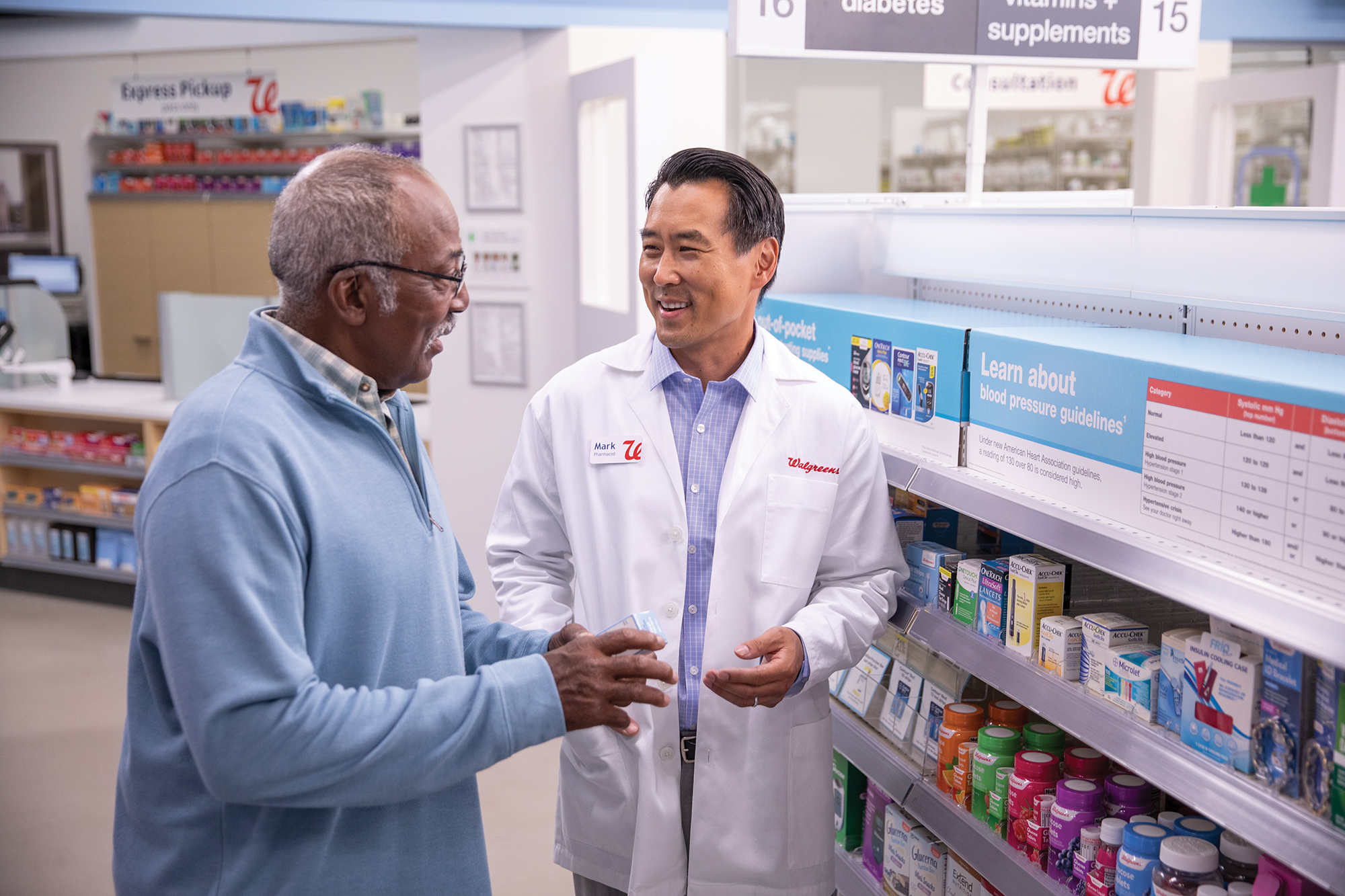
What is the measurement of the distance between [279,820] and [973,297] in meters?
2.03

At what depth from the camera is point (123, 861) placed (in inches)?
57.2

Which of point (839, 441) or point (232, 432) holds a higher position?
point (232, 432)

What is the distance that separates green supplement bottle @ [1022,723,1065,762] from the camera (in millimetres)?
2166

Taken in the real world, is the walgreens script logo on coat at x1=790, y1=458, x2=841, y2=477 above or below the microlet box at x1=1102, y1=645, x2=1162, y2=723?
above

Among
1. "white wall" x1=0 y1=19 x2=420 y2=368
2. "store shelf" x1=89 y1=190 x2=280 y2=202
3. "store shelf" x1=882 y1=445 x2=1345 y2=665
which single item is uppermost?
"white wall" x1=0 y1=19 x2=420 y2=368

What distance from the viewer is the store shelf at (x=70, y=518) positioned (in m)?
6.55

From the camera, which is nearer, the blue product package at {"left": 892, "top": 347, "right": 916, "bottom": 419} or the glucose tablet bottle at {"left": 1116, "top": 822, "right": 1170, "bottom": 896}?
the glucose tablet bottle at {"left": 1116, "top": 822, "right": 1170, "bottom": 896}

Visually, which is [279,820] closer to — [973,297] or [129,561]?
[973,297]

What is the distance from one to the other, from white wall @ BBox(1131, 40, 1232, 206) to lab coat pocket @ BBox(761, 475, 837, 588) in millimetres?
5754

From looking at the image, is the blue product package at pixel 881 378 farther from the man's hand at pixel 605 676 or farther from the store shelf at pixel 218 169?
the store shelf at pixel 218 169

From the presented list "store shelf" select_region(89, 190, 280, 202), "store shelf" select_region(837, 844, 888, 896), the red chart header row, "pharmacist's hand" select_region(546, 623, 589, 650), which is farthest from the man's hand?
"store shelf" select_region(89, 190, 280, 202)

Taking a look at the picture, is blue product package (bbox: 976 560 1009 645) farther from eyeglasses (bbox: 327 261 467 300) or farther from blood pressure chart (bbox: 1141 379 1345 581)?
eyeglasses (bbox: 327 261 467 300)

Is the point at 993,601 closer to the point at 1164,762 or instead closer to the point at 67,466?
the point at 1164,762

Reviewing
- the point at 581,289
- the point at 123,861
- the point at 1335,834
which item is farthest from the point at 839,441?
the point at 581,289
